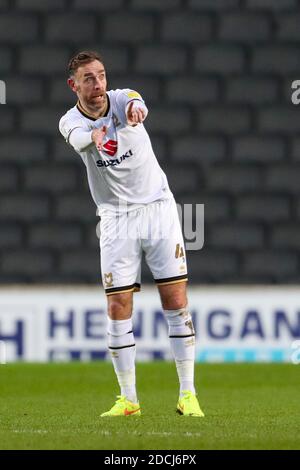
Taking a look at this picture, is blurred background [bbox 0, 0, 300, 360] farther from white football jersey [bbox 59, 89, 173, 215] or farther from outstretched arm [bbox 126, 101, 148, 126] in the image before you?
outstretched arm [bbox 126, 101, 148, 126]

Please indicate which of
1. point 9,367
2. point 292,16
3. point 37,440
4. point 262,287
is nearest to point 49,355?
point 9,367

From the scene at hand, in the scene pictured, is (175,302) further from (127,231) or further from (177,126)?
(177,126)

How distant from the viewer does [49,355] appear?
8688mm

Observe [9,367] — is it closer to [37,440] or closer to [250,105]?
[250,105]

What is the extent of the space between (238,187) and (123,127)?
4060 mm

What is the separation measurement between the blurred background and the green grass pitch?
4.05 ft

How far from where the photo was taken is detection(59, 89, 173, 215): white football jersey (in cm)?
545

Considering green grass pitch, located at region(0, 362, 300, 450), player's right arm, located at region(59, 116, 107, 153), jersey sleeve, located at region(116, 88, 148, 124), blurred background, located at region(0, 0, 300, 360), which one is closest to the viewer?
green grass pitch, located at region(0, 362, 300, 450)

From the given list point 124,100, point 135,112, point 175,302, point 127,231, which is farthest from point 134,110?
point 175,302

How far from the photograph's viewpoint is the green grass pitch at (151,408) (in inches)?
175

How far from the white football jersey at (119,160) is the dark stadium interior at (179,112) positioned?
385 cm

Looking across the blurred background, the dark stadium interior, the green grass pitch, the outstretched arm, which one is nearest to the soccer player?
the outstretched arm

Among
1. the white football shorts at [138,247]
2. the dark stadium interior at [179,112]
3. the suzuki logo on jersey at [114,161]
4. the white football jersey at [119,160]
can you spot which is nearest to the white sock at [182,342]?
the white football shorts at [138,247]

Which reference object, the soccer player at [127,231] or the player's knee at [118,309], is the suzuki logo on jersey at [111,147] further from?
the player's knee at [118,309]
